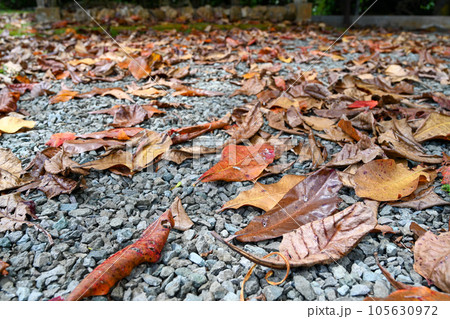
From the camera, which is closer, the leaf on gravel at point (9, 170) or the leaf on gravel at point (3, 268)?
the leaf on gravel at point (3, 268)

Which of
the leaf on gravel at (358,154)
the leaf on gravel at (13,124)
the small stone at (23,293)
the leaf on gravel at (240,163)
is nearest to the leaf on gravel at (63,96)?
the leaf on gravel at (13,124)

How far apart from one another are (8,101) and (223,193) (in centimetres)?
145

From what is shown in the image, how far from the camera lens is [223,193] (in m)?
1.24

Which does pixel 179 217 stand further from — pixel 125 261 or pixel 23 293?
pixel 23 293

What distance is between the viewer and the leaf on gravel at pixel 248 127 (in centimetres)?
154

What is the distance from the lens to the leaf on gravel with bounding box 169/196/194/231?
1064 mm

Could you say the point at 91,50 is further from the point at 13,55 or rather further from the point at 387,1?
the point at 387,1

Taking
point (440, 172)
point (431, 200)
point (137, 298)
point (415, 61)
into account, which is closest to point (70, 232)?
point (137, 298)

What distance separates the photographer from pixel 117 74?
2738 millimetres

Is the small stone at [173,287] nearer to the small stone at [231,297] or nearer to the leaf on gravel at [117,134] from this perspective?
the small stone at [231,297]

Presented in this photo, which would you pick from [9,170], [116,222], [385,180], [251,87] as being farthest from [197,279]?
[251,87]

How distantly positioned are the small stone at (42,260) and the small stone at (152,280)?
27cm

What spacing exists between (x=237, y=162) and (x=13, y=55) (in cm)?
282

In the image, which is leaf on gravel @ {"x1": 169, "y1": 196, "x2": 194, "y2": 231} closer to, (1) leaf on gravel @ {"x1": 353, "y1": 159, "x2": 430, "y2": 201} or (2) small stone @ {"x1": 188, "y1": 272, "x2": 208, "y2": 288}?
(2) small stone @ {"x1": 188, "y1": 272, "x2": 208, "y2": 288}
